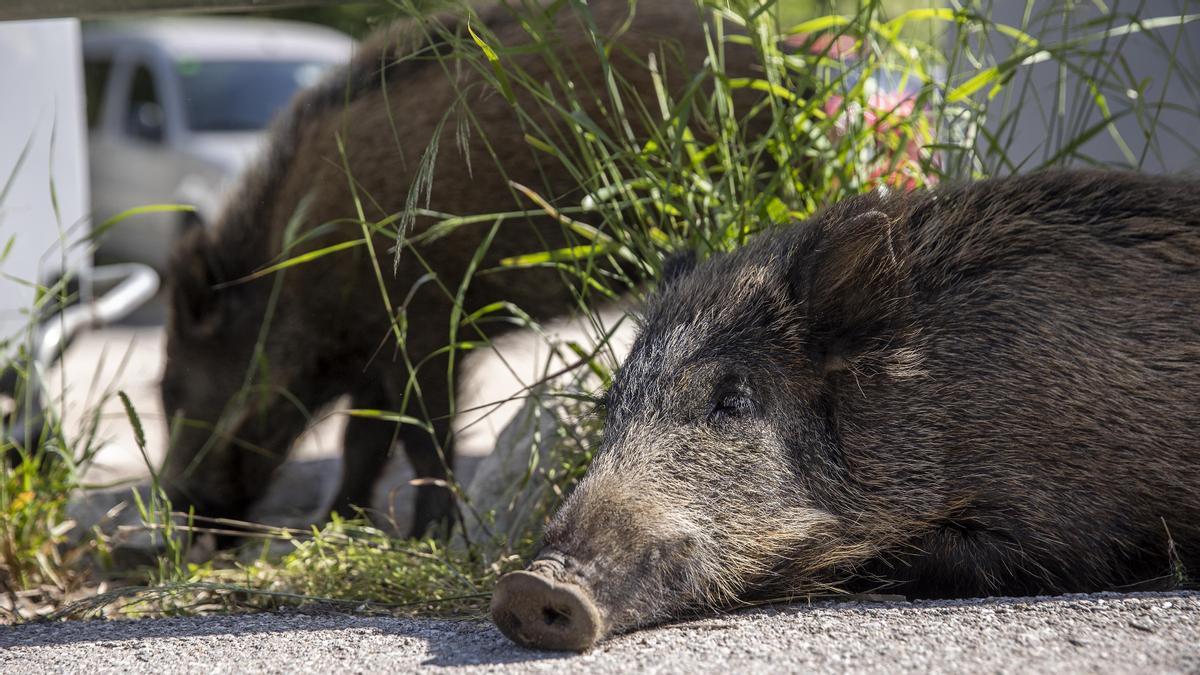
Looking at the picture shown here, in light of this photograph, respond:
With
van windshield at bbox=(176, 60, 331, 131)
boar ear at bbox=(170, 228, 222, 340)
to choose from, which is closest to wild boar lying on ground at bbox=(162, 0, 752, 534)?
boar ear at bbox=(170, 228, 222, 340)

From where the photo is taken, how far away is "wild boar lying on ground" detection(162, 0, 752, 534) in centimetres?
440

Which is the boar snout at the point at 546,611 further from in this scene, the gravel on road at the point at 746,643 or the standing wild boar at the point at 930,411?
the standing wild boar at the point at 930,411

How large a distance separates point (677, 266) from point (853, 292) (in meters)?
0.54

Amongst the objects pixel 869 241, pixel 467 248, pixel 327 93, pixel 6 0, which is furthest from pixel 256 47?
pixel 869 241

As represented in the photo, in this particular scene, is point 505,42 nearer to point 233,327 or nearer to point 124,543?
point 233,327

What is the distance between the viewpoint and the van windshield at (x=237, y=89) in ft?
41.0

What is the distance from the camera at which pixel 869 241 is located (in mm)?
2838

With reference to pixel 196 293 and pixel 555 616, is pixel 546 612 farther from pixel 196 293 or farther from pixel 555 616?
pixel 196 293

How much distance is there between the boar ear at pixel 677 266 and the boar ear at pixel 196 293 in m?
2.41

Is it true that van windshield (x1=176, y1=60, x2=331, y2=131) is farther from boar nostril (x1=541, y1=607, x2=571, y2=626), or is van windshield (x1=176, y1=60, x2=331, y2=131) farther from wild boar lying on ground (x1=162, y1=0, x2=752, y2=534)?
boar nostril (x1=541, y1=607, x2=571, y2=626)

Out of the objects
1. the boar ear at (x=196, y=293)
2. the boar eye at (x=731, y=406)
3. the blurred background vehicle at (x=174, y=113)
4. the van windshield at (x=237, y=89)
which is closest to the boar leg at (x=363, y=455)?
the boar ear at (x=196, y=293)

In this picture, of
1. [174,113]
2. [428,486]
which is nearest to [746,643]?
[428,486]

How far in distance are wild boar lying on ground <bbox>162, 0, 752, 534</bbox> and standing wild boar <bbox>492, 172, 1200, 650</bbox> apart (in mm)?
1367

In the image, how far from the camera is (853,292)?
2871 millimetres
